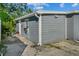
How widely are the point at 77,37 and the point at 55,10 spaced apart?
1.03 metres

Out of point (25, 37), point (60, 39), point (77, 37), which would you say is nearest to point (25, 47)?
point (25, 37)

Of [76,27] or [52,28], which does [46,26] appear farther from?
[76,27]

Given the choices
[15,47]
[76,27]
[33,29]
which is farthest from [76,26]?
[15,47]

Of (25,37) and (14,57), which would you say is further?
(25,37)

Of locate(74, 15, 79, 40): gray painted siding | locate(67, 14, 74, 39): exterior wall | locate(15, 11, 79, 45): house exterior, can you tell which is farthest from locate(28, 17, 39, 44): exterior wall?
locate(74, 15, 79, 40): gray painted siding

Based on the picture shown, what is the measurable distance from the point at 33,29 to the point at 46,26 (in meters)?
0.39

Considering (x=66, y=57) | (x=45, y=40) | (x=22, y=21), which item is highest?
(x=22, y=21)

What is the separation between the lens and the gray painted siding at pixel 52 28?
6707 mm

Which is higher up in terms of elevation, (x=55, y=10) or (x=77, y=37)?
(x=55, y=10)

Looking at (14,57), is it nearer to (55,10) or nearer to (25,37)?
(25,37)

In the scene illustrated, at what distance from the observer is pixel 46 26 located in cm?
671

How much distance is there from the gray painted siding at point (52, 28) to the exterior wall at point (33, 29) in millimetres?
197

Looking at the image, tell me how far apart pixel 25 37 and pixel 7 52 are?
0.70 metres

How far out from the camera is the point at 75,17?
277 inches
